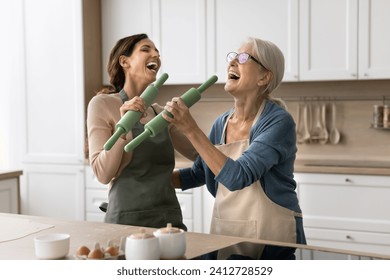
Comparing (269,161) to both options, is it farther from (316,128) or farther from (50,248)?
(316,128)

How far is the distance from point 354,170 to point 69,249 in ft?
8.29

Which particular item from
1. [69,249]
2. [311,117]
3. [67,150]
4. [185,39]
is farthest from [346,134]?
[69,249]

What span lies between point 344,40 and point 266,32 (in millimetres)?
541

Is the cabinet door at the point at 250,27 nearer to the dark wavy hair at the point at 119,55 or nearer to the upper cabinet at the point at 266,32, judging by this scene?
the upper cabinet at the point at 266,32

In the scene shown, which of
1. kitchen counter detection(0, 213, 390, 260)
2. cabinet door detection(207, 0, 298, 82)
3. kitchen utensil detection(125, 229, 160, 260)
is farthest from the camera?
cabinet door detection(207, 0, 298, 82)

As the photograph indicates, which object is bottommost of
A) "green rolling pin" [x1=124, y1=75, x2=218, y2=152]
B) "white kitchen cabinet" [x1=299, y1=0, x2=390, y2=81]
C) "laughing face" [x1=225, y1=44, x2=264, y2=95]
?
"green rolling pin" [x1=124, y1=75, x2=218, y2=152]

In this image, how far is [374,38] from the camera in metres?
4.07

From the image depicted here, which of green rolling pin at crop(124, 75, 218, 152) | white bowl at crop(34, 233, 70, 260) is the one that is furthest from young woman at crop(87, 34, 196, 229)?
white bowl at crop(34, 233, 70, 260)

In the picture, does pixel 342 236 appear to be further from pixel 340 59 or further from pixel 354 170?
pixel 340 59

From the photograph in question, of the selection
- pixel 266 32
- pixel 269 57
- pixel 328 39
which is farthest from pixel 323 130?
pixel 269 57

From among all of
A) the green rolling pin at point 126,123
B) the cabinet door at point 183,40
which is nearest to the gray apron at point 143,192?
the green rolling pin at point 126,123

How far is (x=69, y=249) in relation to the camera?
1.75 metres

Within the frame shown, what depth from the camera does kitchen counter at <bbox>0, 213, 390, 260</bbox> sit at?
69.9 inches

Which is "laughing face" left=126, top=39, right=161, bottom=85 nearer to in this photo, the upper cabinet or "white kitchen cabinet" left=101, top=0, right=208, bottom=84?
the upper cabinet
